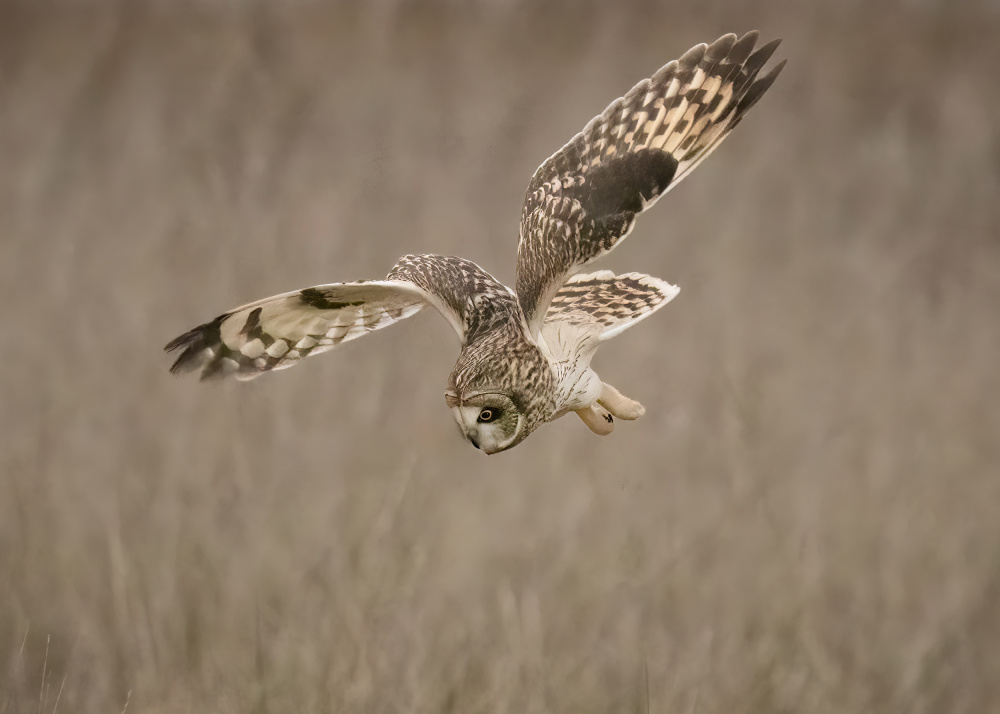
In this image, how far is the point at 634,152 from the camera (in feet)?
2.58

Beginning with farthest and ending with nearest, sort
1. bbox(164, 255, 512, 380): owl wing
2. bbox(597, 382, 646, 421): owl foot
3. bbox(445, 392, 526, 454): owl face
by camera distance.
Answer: bbox(597, 382, 646, 421): owl foot, bbox(164, 255, 512, 380): owl wing, bbox(445, 392, 526, 454): owl face

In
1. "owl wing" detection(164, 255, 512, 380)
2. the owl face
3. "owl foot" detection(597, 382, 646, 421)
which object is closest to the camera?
the owl face

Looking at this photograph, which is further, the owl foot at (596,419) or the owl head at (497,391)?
the owl foot at (596,419)

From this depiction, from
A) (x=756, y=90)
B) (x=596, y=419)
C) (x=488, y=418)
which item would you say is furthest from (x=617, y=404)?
(x=756, y=90)

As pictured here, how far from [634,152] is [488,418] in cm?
30

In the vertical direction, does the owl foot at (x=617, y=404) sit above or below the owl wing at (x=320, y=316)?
below

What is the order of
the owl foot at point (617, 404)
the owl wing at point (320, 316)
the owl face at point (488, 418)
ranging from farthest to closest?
the owl foot at point (617, 404)
the owl wing at point (320, 316)
the owl face at point (488, 418)

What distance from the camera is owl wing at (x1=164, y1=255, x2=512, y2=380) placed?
2.70 feet

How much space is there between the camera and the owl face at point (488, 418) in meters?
0.72

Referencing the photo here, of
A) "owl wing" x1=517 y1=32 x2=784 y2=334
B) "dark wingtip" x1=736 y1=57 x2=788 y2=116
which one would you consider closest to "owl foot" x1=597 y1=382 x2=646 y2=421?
"owl wing" x1=517 y1=32 x2=784 y2=334

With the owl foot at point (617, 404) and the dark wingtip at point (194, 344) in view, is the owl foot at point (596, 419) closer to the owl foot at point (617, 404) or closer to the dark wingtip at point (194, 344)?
the owl foot at point (617, 404)

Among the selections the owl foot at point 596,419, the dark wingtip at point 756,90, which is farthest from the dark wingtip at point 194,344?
the dark wingtip at point 756,90

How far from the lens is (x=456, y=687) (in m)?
1.68

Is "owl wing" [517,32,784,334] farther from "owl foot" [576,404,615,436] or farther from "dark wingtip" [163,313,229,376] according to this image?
"dark wingtip" [163,313,229,376]
